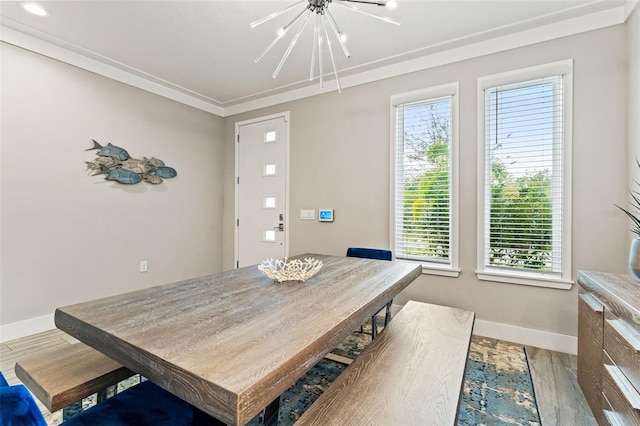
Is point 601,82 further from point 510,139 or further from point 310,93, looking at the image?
point 310,93

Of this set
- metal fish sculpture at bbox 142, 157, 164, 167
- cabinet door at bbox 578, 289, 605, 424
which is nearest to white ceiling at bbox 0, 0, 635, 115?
metal fish sculpture at bbox 142, 157, 164, 167

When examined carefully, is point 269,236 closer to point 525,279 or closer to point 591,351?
point 525,279

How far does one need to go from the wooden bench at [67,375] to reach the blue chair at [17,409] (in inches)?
30.0

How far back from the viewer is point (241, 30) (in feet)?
8.68

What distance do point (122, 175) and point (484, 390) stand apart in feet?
13.0

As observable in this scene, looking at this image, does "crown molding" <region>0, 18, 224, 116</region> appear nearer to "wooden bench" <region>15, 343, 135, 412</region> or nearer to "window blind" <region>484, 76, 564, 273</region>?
"wooden bench" <region>15, 343, 135, 412</region>

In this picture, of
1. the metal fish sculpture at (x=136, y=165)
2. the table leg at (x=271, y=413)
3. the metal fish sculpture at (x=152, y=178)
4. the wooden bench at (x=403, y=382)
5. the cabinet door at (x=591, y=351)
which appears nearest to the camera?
the wooden bench at (x=403, y=382)

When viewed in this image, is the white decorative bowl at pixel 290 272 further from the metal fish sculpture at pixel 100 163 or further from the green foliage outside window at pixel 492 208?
the metal fish sculpture at pixel 100 163

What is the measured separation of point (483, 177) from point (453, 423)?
7.57 ft

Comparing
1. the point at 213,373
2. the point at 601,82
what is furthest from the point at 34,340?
the point at 601,82

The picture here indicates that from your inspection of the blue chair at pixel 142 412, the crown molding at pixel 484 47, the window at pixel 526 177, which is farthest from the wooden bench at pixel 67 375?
the crown molding at pixel 484 47

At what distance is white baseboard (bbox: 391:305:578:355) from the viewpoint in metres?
2.45

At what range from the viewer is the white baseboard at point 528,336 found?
2451 mm

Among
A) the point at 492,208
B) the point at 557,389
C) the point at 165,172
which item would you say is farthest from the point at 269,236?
the point at 557,389
